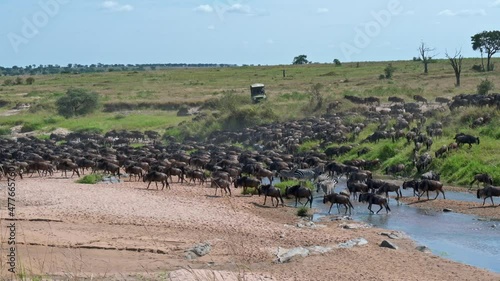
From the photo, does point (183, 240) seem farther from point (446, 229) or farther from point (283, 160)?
point (283, 160)

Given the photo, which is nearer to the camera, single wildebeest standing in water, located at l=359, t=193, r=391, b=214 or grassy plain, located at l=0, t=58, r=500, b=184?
single wildebeest standing in water, located at l=359, t=193, r=391, b=214

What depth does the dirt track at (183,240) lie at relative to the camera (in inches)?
512

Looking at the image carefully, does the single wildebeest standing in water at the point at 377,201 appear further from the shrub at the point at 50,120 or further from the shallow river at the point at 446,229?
the shrub at the point at 50,120

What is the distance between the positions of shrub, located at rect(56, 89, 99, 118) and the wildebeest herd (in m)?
16.0

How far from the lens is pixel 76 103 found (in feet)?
184

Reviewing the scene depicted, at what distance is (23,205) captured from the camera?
64.0ft

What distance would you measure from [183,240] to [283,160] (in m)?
13.1

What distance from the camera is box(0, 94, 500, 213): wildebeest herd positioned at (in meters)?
22.1

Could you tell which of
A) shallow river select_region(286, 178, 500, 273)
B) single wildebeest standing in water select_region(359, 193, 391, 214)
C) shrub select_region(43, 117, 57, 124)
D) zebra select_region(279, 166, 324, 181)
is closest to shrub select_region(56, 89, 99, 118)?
shrub select_region(43, 117, 57, 124)

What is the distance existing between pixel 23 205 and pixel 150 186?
5.48 metres

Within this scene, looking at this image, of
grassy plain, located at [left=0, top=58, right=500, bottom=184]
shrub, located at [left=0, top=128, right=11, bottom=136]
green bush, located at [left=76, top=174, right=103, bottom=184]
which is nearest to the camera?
green bush, located at [left=76, top=174, right=103, bottom=184]

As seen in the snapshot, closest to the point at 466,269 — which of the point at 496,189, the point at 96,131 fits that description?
the point at 496,189

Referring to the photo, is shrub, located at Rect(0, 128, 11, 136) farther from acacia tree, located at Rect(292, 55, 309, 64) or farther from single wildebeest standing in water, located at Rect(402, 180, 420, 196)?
acacia tree, located at Rect(292, 55, 309, 64)

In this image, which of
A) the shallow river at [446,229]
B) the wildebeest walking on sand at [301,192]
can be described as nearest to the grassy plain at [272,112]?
the shallow river at [446,229]
